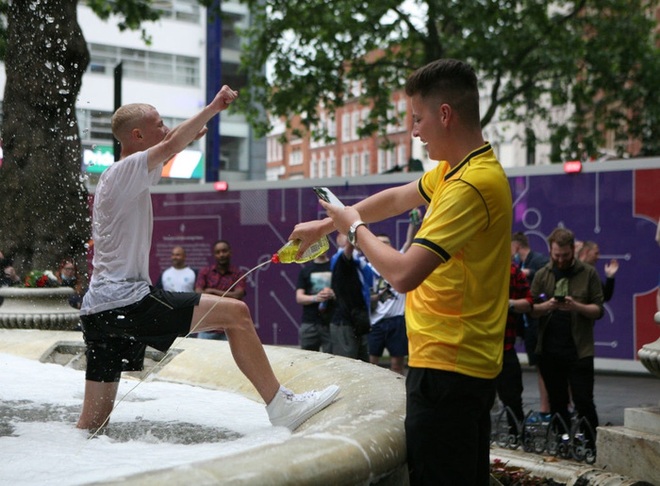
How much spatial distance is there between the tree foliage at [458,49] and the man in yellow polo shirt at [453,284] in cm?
2368

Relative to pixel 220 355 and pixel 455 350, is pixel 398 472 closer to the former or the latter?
pixel 455 350

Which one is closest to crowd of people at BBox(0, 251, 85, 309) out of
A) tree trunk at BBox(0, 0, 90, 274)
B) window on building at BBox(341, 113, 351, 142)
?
tree trunk at BBox(0, 0, 90, 274)

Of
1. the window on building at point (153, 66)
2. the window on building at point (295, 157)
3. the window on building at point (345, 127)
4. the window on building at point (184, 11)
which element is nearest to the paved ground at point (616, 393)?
the window on building at point (153, 66)

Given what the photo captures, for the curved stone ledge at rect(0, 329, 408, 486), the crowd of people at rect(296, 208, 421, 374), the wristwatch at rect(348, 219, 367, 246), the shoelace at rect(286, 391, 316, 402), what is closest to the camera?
the curved stone ledge at rect(0, 329, 408, 486)

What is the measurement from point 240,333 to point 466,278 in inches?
64.4

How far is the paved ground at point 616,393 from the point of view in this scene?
34.7ft

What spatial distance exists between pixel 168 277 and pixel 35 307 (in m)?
5.06

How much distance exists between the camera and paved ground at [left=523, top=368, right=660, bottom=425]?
10.6m

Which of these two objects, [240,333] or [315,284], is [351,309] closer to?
[315,284]

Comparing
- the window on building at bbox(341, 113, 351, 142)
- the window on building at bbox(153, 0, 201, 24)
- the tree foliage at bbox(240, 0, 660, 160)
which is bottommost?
the tree foliage at bbox(240, 0, 660, 160)

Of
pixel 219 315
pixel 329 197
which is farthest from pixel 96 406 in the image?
pixel 329 197

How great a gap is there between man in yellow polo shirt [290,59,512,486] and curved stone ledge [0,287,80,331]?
5090 mm

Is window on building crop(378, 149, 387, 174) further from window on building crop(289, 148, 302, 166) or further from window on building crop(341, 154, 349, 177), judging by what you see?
window on building crop(289, 148, 302, 166)

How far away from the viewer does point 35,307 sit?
7961mm
